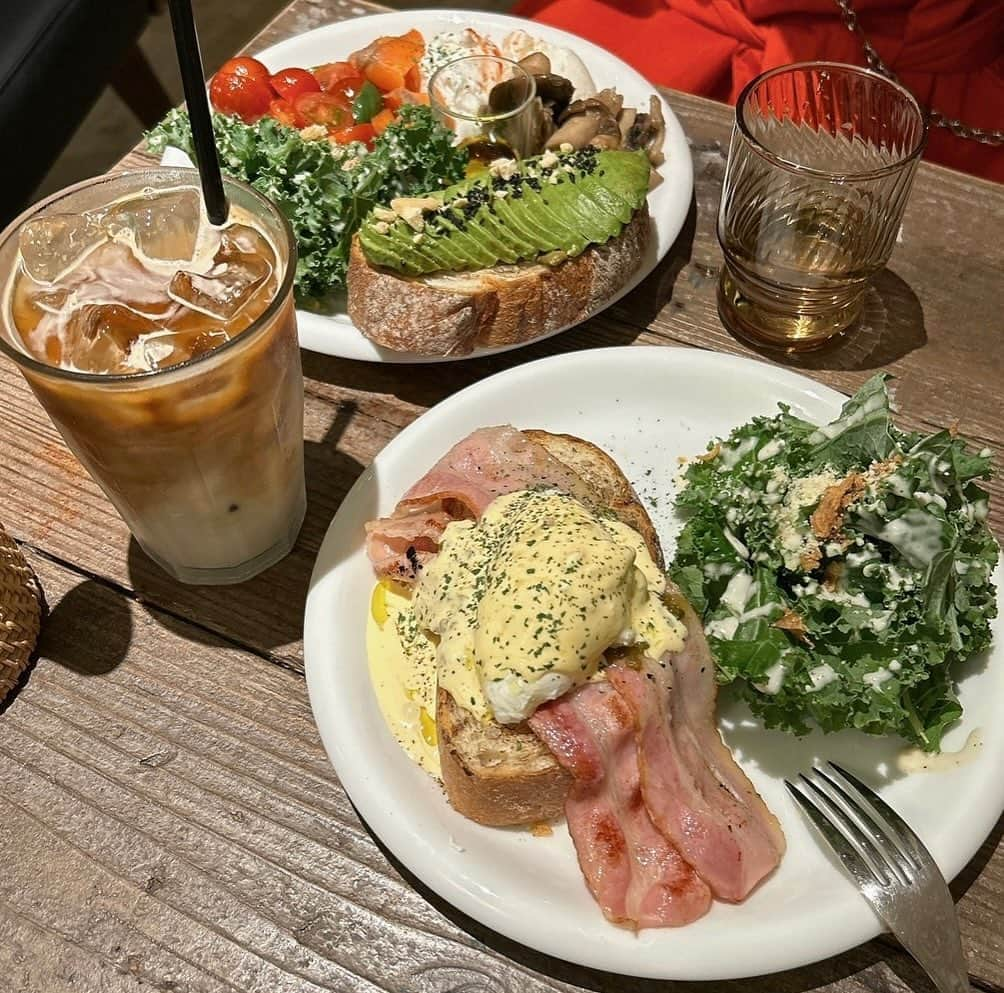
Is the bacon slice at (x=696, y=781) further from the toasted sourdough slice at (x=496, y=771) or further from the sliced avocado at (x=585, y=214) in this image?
the sliced avocado at (x=585, y=214)

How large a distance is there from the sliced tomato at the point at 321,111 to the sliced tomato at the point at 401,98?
138 mm

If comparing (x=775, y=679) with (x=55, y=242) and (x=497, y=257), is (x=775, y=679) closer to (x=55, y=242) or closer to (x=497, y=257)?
(x=497, y=257)

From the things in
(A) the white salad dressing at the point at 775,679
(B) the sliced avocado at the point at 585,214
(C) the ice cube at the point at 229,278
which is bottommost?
(A) the white salad dressing at the point at 775,679

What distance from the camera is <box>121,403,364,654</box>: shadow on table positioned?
1559mm

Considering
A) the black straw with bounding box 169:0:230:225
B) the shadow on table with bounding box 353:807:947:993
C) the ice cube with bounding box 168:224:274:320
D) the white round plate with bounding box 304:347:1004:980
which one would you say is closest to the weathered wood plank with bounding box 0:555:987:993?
the shadow on table with bounding box 353:807:947:993

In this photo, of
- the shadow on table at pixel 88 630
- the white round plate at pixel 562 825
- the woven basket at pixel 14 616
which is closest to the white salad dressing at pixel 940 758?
the white round plate at pixel 562 825

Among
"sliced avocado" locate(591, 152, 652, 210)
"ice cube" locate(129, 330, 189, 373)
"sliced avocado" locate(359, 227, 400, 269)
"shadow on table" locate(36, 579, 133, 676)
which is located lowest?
"shadow on table" locate(36, 579, 133, 676)

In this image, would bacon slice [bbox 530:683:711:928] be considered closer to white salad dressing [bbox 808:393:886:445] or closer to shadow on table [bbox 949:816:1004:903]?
shadow on table [bbox 949:816:1004:903]

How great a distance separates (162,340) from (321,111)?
1.38 metres

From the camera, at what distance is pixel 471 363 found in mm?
1979

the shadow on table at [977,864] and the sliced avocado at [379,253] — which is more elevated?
the sliced avocado at [379,253]

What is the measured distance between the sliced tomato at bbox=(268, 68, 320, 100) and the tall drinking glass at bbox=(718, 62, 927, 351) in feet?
3.94

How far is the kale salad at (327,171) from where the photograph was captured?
2027 millimetres

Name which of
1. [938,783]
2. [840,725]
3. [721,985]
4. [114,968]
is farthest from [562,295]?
[114,968]
